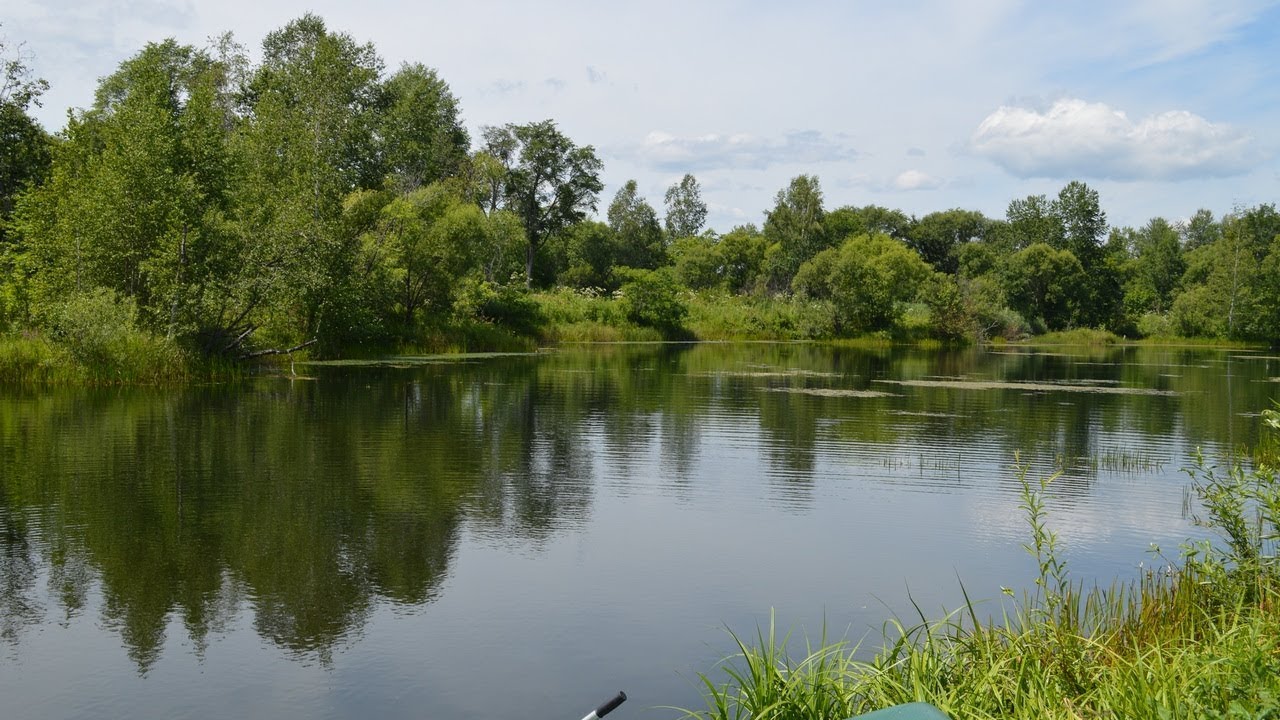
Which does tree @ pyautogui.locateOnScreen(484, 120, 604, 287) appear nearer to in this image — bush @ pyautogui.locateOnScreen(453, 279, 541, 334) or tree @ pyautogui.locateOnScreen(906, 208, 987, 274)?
bush @ pyautogui.locateOnScreen(453, 279, 541, 334)

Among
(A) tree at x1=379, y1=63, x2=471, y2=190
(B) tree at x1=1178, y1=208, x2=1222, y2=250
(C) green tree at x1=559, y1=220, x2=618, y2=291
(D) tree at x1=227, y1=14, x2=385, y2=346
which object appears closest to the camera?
(D) tree at x1=227, y1=14, x2=385, y2=346

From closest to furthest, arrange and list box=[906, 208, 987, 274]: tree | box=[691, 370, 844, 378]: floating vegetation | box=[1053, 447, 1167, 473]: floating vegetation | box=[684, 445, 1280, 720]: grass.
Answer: box=[684, 445, 1280, 720]: grass < box=[1053, 447, 1167, 473]: floating vegetation < box=[691, 370, 844, 378]: floating vegetation < box=[906, 208, 987, 274]: tree

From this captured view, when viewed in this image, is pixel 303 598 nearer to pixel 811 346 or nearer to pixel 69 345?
pixel 69 345

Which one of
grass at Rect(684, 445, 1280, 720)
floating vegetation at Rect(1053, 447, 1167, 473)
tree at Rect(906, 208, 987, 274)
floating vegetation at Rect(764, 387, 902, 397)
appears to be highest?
tree at Rect(906, 208, 987, 274)

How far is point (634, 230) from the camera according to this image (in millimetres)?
98438

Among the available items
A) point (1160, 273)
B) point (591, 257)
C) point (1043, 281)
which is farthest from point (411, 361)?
point (1160, 273)

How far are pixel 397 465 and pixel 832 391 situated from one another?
758 inches

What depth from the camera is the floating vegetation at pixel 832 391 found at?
32.2 metres

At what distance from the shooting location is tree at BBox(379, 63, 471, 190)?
201ft

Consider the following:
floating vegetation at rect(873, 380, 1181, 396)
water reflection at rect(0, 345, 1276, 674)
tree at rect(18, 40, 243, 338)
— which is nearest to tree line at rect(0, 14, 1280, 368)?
tree at rect(18, 40, 243, 338)

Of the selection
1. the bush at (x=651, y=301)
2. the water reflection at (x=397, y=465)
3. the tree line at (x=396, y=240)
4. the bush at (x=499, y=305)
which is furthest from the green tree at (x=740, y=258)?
the water reflection at (x=397, y=465)

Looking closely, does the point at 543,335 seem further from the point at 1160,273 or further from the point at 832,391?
the point at 1160,273

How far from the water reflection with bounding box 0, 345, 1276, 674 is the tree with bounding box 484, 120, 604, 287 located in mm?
43293

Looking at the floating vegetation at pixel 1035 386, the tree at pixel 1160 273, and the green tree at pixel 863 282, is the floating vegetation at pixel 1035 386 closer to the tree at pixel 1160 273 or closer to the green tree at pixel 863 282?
the green tree at pixel 863 282
